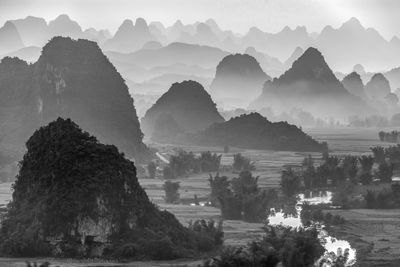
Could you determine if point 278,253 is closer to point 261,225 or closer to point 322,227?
point 261,225

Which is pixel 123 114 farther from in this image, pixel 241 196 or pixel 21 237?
pixel 21 237

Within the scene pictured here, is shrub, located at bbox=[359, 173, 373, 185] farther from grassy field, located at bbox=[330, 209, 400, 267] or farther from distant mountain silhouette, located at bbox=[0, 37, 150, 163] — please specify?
distant mountain silhouette, located at bbox=[0, 37, 150, 163]

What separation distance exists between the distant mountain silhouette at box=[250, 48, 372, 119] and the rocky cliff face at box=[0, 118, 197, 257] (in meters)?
125

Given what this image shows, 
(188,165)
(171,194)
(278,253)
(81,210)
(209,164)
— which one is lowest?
(278,253)

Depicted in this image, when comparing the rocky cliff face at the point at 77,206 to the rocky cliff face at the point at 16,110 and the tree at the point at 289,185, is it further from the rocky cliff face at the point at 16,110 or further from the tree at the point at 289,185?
the rocky cliff face at the point at 16,110

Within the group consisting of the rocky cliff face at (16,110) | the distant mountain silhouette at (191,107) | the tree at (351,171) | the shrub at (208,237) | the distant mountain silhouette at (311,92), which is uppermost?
the distant mountain silhouette at (311,92)

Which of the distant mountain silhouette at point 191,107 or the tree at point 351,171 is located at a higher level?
the distant mountain silhouette at point 191,107

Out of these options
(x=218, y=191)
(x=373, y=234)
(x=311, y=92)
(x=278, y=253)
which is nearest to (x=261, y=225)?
(x=373, y=234)

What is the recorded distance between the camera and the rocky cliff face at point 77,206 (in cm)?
3612

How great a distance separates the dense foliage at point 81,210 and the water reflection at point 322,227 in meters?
5.75

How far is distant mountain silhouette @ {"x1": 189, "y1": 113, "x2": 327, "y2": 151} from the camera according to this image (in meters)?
98.6

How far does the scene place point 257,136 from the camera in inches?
4013

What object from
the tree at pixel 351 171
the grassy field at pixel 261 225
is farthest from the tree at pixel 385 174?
the grassy field at pixel 261 225

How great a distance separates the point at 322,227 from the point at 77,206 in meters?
14.5
